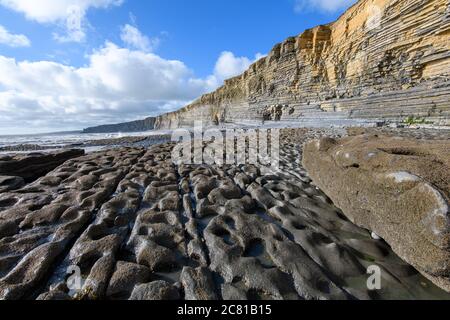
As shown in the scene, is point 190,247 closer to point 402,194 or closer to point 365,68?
point 402,194

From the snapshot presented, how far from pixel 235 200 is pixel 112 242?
214cm

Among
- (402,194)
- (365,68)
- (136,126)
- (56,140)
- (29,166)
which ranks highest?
(365,68)

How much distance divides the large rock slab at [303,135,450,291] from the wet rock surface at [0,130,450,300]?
0.21 m

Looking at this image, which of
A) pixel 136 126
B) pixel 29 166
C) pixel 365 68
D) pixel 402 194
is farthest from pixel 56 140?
pixel 136 126

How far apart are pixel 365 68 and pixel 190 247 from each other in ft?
75.7

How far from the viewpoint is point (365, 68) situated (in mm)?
20297

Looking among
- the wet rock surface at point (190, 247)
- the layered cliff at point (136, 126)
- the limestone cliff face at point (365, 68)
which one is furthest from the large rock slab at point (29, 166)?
the layered cliff at point (136, 126)

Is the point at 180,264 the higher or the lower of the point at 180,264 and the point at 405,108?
the lower

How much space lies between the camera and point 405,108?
1523 centimetres

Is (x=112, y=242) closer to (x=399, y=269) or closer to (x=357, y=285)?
(x=357, y=285)

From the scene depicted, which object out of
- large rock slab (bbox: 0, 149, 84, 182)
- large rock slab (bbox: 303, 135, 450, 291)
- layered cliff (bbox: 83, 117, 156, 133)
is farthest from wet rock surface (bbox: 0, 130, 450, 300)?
layered cliff (bbox: 83, 117, 156, 133)

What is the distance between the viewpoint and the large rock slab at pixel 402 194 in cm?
239

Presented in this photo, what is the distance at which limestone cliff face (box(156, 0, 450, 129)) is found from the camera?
14008 millimetres
